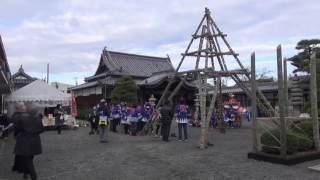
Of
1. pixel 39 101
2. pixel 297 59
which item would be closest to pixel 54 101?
pixel 39 101

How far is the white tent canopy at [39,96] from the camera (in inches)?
952

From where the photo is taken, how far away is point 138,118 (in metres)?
19.5

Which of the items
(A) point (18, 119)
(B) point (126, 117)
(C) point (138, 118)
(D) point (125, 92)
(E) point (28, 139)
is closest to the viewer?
(E) point (28, 139)

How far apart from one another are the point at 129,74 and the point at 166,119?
23.0 metres

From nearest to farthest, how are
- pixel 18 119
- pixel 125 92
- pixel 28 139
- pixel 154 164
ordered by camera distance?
pixel 28 139 → pixel 18 119 → pixel 154 164 → pixel 125 92

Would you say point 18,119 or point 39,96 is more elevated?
point 39,96

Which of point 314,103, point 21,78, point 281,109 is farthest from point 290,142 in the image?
point 21,78

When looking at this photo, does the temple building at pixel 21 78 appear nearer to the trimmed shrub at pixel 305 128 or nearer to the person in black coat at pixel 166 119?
the person in black coat at pixel 166 119

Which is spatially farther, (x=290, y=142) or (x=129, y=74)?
(x=129, y=74)

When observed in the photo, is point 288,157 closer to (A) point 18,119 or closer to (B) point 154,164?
(B) point 154,164

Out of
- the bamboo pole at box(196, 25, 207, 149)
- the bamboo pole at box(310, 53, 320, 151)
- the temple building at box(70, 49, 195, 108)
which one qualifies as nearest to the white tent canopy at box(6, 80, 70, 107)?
the temple building at box(70, 49, 195, 108)

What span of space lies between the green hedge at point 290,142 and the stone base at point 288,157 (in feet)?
0.56

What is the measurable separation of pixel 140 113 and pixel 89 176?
34.9 feet

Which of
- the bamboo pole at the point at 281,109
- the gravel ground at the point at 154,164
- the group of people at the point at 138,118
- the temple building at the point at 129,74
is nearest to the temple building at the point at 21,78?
the temple building at the point at 129,74
